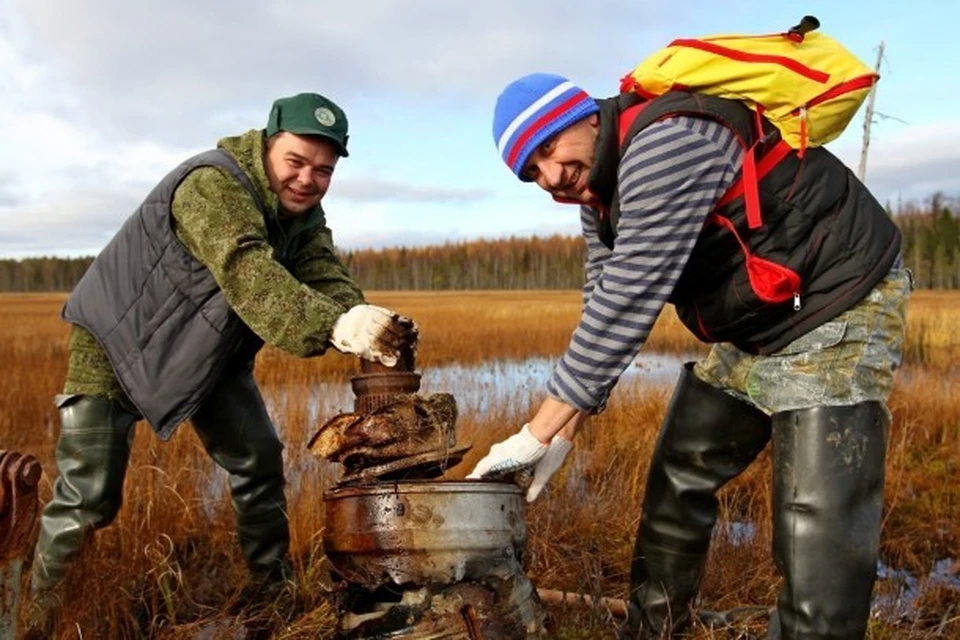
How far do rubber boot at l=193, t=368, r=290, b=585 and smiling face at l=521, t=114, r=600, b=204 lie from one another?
1795mm

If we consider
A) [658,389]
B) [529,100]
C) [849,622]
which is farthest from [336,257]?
[658,389]

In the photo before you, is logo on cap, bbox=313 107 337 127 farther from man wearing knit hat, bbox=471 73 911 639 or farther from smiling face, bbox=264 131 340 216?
man wearing knit hat, bbox=471 73 911 639

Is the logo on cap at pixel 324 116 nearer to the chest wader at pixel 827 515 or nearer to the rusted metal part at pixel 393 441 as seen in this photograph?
the rusted metal part at pixel 393 441

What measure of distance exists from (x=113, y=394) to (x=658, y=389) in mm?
6991

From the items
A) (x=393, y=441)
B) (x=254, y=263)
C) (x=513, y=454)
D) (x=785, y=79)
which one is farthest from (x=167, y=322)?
(x=785, y=79)

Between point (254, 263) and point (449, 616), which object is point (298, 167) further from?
point (449, 616)

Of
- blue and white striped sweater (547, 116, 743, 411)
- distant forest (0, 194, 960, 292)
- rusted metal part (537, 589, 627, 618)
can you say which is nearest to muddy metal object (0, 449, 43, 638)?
blue and white striped sweater (547, 116, 743, 411)

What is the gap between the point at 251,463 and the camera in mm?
4078

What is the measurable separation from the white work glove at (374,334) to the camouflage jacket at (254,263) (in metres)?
0.11

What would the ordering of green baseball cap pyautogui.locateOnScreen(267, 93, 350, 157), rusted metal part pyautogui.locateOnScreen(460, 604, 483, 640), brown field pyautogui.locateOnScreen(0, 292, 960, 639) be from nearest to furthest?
rusted metal part pyautogui.locateOnScreen(460, 604, 483, 640) < green baseball cap pyautogui.locateOnScreen(267, 93, 350, 157) < brown field pyautogui.locateOnScreen(0, 292, 960, 639)

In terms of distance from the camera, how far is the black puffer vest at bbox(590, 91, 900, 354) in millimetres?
2771

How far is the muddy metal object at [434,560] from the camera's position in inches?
99.9

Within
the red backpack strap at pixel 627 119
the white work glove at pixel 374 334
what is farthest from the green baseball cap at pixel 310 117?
the red backpack strap at pixel 627 119

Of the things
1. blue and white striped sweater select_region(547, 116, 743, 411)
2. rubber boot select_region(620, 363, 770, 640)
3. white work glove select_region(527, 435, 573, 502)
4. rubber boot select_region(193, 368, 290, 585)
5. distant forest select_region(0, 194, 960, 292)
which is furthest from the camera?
distant forest select_region(0, 194, 960, 292)
